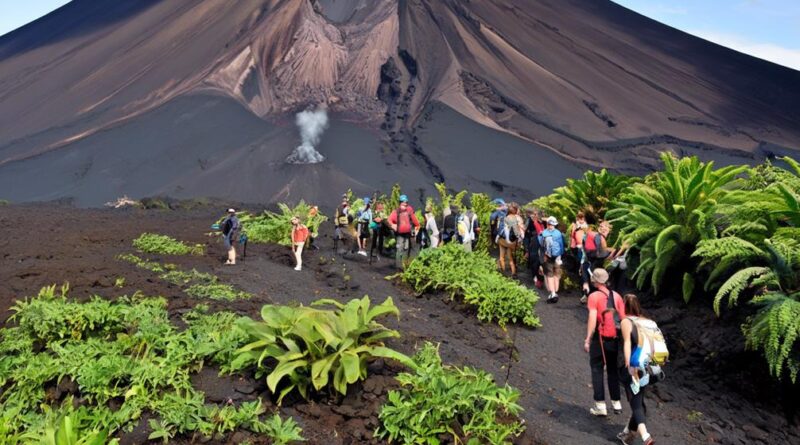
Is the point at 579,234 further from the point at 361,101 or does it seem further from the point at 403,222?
the point at 361,101

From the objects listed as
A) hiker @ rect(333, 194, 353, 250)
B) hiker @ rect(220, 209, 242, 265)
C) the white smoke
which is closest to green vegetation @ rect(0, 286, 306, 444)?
hiker @ rect(220, 209, 242, 265)

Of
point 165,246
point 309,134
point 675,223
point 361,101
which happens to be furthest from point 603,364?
point 361,101

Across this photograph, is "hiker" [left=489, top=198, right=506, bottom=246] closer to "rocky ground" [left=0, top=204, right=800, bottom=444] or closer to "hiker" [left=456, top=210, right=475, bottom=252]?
"hiker" [left=456, top=210, right=475, bottom=252]

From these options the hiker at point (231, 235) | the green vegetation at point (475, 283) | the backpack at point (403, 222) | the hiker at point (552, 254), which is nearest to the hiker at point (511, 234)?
the green vegetation at point (475, 283)

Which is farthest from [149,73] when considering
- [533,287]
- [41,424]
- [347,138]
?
[41,424]

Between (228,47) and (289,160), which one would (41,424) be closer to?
(289,160)

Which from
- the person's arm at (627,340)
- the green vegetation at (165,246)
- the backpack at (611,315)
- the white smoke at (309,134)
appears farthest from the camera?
the white smoke at (309,134)

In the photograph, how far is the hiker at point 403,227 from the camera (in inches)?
458

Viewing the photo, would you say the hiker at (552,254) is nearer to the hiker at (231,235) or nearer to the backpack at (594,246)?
the backpack at (594,246)

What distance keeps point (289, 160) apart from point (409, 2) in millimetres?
25509

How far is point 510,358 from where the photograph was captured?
6.93 metres

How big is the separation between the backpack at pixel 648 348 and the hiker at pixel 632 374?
0.06 feet

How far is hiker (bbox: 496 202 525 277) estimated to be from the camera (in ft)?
38.3

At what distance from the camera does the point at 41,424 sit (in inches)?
186
